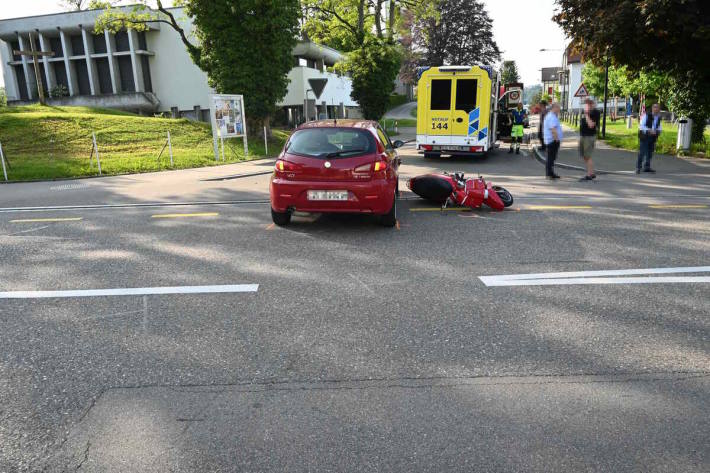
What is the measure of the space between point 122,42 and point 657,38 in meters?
39.9

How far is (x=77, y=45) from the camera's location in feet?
148

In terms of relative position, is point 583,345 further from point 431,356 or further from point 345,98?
point 345,98

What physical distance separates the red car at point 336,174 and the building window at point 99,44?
43.4 meters

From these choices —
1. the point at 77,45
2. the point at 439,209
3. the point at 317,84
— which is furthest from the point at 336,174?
the point at 77,45

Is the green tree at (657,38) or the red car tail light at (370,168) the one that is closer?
the red car tail light at (370,168)

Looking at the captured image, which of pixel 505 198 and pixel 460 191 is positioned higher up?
pixel 460 191

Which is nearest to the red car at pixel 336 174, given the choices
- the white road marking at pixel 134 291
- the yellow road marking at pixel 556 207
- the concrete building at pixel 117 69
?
the white road marking at pixel 134 291

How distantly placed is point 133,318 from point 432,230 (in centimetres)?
464

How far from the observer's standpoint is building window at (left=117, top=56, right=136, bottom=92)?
4350 centimetres

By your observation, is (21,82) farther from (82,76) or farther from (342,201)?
(342,201)

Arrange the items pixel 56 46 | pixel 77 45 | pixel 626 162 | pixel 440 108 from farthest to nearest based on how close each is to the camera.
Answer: pixel 56 46 → pixel 77 45 → pixel 440 108 → pixel 626 162

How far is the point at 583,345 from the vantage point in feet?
13.3

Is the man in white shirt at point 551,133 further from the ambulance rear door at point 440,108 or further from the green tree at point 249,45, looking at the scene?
the green tree at point 249,45

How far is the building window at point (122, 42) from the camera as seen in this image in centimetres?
4294
